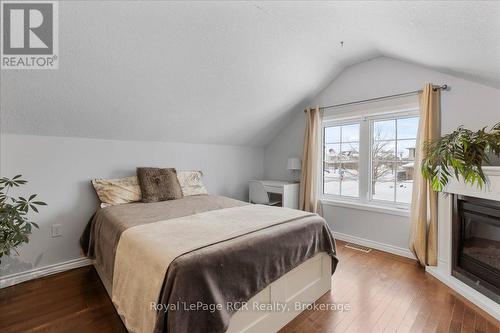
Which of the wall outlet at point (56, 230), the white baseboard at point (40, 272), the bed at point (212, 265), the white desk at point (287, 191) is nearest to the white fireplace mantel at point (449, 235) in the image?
the bed at point (212, 265)

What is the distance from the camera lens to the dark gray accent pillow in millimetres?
2570

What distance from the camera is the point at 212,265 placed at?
123 cm

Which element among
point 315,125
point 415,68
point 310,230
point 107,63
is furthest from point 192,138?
point 415,68

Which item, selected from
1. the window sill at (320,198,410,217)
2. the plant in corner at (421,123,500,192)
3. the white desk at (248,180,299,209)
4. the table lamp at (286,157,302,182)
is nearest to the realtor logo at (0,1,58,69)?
the white desk at (248,180,299,209)


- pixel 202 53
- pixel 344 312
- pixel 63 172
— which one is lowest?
pixel 344 312

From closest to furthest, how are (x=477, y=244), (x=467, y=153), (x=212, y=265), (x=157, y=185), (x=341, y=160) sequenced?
(x=212, y=265)
(x=467, y=153)
(x=477, y=244)
(x=157, y=185)
(x=341, y=160)

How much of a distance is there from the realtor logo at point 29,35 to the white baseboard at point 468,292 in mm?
3718

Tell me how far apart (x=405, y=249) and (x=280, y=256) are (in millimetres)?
2027

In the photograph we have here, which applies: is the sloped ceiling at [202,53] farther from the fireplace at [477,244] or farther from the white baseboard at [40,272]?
the white baseboard at [40,272]

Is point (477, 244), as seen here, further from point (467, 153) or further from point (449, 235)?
point (467, 153)

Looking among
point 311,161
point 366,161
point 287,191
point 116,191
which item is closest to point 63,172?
point 116,191

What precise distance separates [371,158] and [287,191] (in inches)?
49.5

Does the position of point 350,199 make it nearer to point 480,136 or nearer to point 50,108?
point 480,136

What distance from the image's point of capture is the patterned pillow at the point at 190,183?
9.89ft
